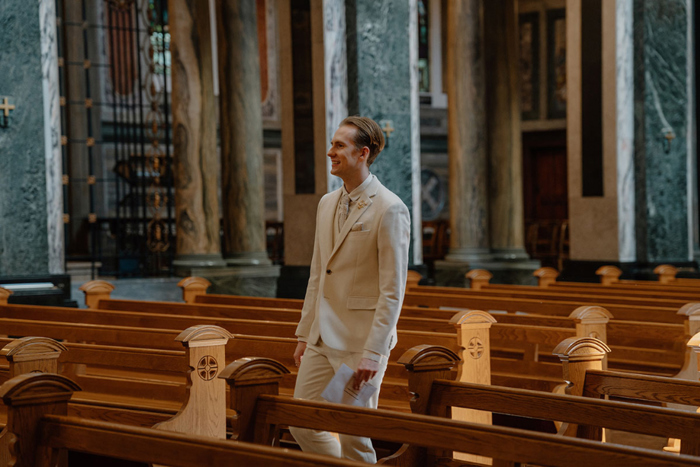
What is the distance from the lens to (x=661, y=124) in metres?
9.95

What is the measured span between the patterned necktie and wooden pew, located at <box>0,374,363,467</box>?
1.11m

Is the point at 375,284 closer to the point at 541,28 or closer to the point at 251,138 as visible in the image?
the point at 251,138

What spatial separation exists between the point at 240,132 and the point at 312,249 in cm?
237

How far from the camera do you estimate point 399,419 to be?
8.40 ft

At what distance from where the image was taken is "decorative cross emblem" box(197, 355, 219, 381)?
374 centimetres

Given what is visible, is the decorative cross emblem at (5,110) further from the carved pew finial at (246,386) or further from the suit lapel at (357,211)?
the carved pew finial at (246,386)

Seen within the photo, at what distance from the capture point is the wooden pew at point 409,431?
220 centimetres

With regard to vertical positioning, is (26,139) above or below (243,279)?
above

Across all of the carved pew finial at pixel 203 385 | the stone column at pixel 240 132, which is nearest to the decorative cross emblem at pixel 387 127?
the stone column at pixel 240 132

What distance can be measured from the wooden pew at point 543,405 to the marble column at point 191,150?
701 cm

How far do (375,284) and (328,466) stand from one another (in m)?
1.09

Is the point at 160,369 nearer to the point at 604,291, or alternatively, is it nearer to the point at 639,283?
the point at 604,291

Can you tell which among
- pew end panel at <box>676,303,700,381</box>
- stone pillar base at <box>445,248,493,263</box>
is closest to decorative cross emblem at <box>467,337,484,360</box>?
pew end panel at <box>676,303,700,381</box>

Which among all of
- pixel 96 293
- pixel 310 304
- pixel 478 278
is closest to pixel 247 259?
pixel 478 278
